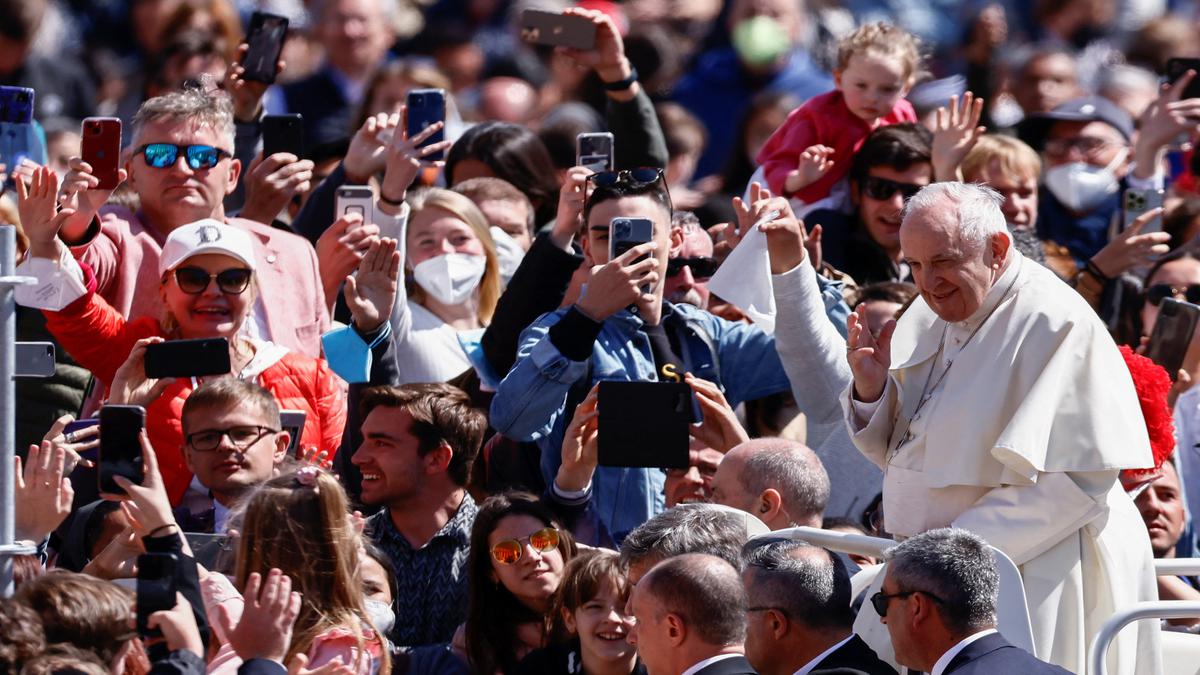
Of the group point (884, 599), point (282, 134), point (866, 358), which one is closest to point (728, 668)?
point (884, 599)

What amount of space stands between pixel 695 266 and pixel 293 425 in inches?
68.1

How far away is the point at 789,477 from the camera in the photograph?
681 centimetres

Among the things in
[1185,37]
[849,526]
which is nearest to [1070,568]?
[849,526]

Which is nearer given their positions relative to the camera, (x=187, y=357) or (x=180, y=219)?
(x=187, y=357)

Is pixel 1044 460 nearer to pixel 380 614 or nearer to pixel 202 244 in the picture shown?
pixel 380 614

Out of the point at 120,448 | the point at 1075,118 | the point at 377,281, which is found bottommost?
the point at 1075,118

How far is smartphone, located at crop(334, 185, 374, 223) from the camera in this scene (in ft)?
26.1

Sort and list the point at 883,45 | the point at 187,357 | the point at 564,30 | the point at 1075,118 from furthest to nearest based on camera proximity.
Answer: the point at 1075,118
the point at 883,45
the point at 564,30
the point at 187,357

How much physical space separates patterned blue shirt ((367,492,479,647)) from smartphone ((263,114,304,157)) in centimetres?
180

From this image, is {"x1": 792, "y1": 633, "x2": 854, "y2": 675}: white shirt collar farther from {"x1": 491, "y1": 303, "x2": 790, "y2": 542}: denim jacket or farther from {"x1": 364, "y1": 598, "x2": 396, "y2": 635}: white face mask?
{"x1": 491, "y1": 303, "x2": 790, "y2": 542}: denim jacket

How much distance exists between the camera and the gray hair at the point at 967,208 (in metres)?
6.20

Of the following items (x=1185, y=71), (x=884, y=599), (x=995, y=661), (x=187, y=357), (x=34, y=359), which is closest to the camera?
(x=995, y=661)

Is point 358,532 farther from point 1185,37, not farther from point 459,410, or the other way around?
point 1185,37

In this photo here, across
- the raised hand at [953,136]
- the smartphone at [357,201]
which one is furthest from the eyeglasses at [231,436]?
the raised hand at [953,136]
